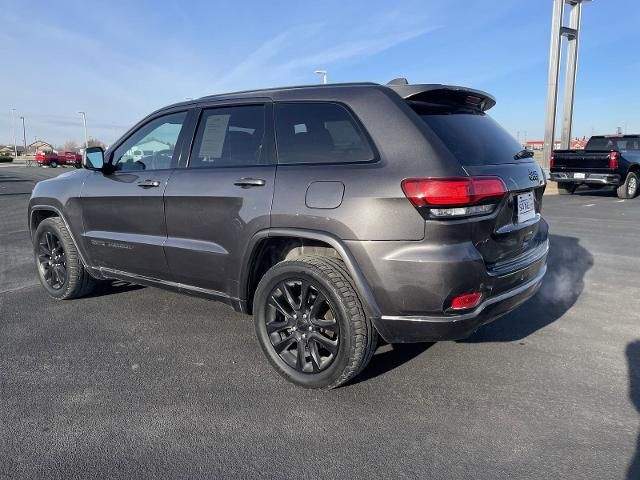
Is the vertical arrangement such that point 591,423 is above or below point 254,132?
below

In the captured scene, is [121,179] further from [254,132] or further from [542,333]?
[542,333]

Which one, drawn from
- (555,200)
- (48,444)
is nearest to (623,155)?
(555,200)

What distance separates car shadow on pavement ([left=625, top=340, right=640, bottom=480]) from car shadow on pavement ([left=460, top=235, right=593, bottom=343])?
2.08ft

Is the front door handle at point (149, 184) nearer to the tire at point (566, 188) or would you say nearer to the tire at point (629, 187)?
the tire at point (629, 187)

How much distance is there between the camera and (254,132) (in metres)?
3.36

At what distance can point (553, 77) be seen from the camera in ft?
55.3

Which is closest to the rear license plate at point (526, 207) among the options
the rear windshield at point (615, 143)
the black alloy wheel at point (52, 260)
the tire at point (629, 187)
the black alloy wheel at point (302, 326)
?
the black alloy wheel at point (302, 326)

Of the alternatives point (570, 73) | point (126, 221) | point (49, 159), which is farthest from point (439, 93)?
point (49, 159)

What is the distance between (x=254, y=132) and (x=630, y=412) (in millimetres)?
2800

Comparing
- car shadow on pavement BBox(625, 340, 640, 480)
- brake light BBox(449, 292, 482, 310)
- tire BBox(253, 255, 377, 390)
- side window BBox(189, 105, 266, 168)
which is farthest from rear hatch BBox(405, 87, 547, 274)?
side window BBox(189, 105, 266, 168)

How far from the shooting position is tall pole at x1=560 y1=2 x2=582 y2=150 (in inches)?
708

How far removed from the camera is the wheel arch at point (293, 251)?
270 cm

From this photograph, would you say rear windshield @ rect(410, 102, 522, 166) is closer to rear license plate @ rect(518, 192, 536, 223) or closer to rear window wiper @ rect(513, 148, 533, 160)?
rear window wiper @ rect(513, 148, 533, 160)

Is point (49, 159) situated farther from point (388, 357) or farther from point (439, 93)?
point (439, 93)
